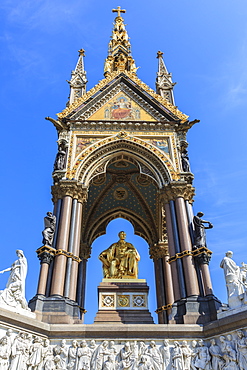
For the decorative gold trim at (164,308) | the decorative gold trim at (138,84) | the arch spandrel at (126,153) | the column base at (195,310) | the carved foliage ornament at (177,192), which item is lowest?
the column base at (195,310)

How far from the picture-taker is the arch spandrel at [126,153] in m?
15.3

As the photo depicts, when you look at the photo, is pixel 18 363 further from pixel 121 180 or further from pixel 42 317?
pixel 121 180

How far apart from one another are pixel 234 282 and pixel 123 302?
4.91 meters

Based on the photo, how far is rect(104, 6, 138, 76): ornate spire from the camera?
22812 mm

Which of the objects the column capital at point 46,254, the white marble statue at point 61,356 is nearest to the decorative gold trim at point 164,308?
the column capital at point 46,254

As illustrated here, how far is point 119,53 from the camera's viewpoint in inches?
946

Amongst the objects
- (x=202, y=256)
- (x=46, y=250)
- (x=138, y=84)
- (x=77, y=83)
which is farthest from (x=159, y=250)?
(x=77, y=83)

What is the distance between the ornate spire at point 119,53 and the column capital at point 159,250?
426 inches

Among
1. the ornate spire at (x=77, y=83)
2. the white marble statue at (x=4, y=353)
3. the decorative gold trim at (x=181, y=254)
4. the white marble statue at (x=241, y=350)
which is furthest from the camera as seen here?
the ornate spire at (x=77, y=83)

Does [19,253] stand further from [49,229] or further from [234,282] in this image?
[234,282]

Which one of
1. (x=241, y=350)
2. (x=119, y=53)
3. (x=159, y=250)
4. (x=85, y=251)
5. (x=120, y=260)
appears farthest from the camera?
(x=119, y=53)

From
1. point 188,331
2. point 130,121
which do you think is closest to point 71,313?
point 188,331

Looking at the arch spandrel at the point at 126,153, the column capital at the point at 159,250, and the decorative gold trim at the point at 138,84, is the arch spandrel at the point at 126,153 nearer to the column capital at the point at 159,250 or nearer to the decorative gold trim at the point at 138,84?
the decorative gold trim at the point at 138,84

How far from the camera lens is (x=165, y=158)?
15.9 m
